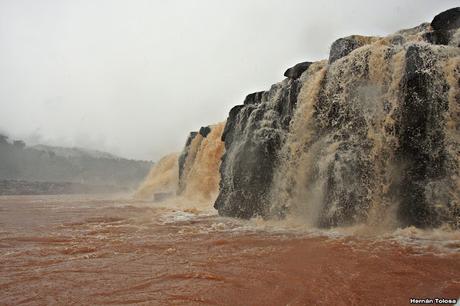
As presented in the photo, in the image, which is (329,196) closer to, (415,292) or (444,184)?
(444,184)

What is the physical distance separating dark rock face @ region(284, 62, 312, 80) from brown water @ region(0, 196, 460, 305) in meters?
6.91

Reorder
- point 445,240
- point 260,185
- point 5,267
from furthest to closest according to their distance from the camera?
1. point 260,185
2. point 445,240
3. point 5,267

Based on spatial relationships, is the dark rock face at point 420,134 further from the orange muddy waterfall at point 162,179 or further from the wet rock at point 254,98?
the orange muddy waterfall at point 162,179

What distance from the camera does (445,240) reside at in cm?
762

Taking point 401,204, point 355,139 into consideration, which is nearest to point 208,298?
point 401,204

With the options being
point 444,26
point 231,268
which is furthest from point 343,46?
point 231,268

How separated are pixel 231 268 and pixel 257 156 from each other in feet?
27.6

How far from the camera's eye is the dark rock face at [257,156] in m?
13.8

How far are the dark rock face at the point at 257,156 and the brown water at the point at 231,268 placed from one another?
4.35 m

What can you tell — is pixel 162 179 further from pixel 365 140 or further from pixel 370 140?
pixel 370 140

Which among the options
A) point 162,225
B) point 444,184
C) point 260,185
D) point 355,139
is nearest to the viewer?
point 444,184

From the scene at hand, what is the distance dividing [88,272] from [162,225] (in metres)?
5.98

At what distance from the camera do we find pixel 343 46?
12719 millimetres

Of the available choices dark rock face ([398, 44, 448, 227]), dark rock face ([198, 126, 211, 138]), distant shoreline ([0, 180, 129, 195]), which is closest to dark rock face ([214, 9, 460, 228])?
dark rock face ([398, 44, 448, 227])
